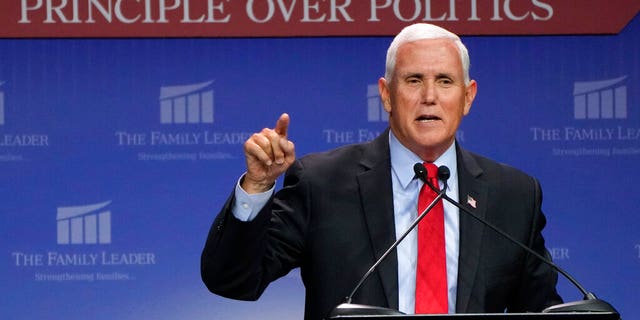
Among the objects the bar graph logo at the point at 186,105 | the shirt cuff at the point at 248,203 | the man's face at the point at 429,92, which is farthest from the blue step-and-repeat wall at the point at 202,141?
the shirt cuff at the point at 248,203

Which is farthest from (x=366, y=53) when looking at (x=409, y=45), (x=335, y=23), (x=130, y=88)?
(x=409, y=45)

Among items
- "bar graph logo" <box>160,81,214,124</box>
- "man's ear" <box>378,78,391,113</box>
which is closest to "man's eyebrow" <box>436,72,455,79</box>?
"man's ear" <box>378,78,391,113</box>

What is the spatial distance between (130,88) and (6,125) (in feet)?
1.74

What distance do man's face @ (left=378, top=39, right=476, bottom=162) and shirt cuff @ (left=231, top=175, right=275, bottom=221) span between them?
436 millimetres

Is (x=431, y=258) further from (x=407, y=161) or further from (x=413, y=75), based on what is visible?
(x=413, y=75)

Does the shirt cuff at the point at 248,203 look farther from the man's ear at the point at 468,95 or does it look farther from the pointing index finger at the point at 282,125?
the man's ear at the point at 468,95

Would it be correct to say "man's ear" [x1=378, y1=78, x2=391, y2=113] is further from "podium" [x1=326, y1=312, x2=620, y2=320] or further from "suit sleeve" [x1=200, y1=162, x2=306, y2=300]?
"podium" [x1=326, y1=312, x2=620, y2=320]

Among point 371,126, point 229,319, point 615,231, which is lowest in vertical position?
point 229,319

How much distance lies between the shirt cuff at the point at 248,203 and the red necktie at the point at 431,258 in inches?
15.6

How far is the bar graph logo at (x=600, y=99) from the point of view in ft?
15.1

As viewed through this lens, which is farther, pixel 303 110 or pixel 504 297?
pixel 303 110

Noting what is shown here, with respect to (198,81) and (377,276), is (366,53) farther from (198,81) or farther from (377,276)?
(377,276)

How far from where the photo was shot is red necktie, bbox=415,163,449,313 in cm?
240

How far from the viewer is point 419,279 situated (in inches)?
94.9
